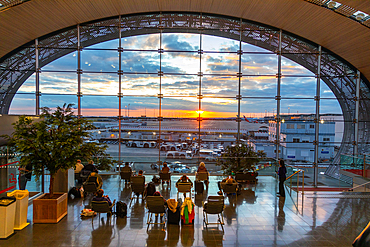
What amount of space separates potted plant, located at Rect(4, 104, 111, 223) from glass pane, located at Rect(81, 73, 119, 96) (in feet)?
19.2

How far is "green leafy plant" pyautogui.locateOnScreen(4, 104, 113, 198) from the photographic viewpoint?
5.41 m

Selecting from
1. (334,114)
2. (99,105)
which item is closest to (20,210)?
(99,105)

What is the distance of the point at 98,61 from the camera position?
38.2ft

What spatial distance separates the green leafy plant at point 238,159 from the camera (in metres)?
9.94

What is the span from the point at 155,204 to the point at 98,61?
334 inches

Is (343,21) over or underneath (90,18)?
underneath

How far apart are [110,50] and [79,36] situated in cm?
155

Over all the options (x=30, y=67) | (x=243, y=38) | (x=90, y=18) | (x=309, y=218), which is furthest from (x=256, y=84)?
(x=30, y=67)

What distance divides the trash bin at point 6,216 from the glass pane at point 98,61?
774cm

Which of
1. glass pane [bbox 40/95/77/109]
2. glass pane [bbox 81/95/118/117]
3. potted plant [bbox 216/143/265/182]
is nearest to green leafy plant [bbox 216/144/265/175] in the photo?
potted plant [bbox 216/143/265/182]

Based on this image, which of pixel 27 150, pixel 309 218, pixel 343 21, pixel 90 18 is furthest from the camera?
pixel 90 18

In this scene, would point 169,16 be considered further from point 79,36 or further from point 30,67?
point 30,67

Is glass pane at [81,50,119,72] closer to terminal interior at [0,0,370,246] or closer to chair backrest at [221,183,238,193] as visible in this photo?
terminal interior at [0,0,370,246]

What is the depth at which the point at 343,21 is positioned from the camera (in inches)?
370
